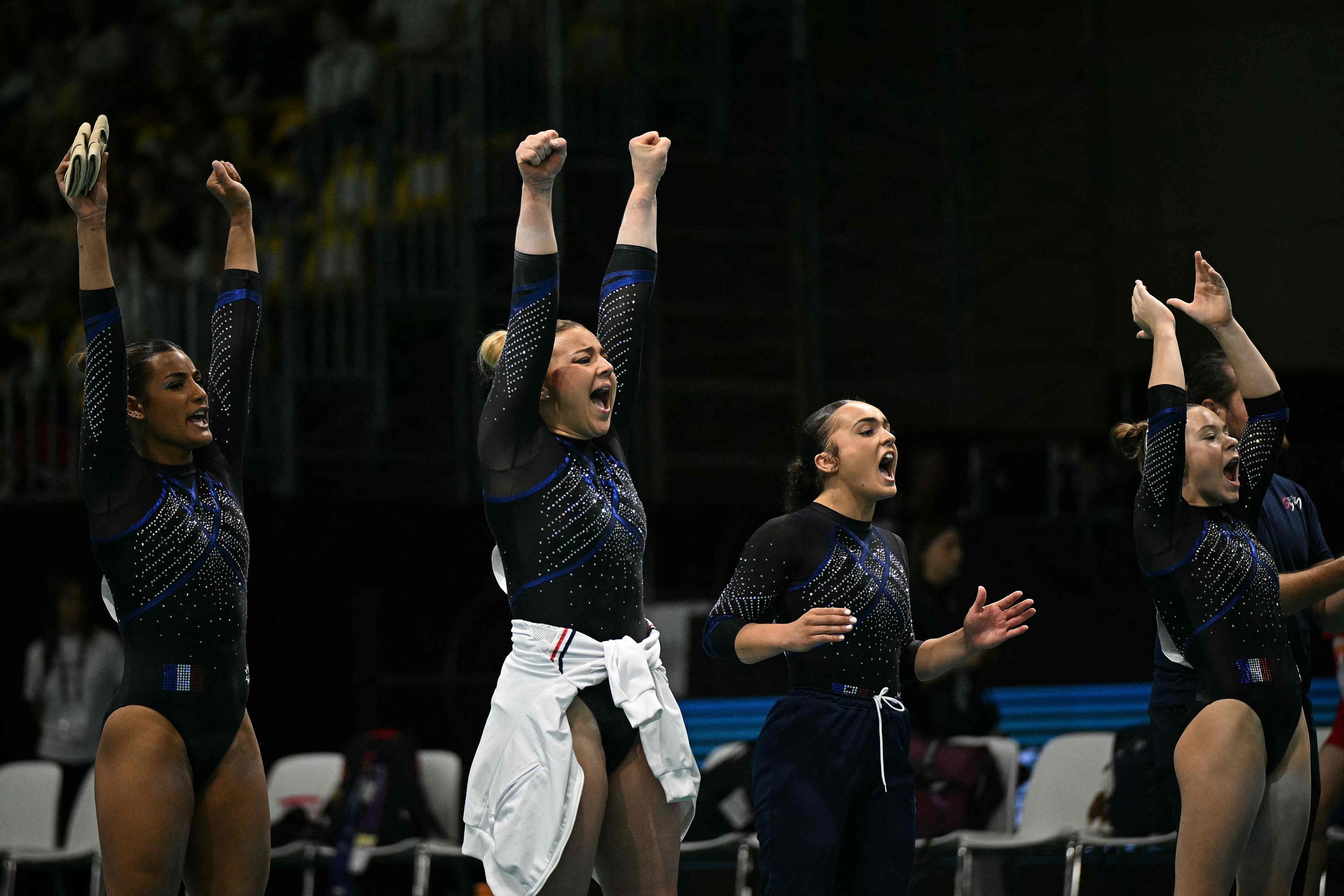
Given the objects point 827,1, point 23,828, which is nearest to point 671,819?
point 23,828

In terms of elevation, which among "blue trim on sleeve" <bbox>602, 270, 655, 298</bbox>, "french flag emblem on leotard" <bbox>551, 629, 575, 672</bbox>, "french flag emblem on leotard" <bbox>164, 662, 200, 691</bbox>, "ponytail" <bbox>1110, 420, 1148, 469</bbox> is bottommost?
"french flag emblem on leotard" <bbox>164, 662, 200, 691</bbox>

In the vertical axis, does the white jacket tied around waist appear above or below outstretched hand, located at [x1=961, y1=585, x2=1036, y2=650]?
below

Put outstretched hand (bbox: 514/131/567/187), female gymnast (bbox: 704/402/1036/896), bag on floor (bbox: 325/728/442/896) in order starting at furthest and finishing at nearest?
1. bag on floor (bbox: 325/728/442/896)
2. female gymnast (bbox: 704/402/1036/896)
3. outstretched hand (bbox: 514/131/567/187)

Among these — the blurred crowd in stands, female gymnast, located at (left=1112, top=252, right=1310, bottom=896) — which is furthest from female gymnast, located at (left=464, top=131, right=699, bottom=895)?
the blurred crowd in stands

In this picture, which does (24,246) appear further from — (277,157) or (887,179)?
(887,179)

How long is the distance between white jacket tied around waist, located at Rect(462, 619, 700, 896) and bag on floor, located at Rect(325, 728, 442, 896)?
3.03 m

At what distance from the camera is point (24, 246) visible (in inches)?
382

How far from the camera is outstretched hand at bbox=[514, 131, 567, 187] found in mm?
2748

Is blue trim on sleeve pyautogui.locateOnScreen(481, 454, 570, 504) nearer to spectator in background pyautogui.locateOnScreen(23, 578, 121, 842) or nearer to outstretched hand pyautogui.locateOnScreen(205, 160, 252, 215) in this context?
outstretched hand pyautogui.locateOnScreen(205, 160, 252, 215)

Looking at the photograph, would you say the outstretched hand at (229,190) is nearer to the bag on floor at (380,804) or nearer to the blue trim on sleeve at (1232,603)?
the blue trim on sleeve at (1232,603)

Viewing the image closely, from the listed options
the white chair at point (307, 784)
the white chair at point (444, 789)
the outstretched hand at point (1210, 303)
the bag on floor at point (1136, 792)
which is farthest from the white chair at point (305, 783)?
the outstretched hand at point (1210, 303)

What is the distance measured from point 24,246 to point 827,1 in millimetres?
5054

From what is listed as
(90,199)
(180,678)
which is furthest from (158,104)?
(180,678)

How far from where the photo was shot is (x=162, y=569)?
2.92 metres
